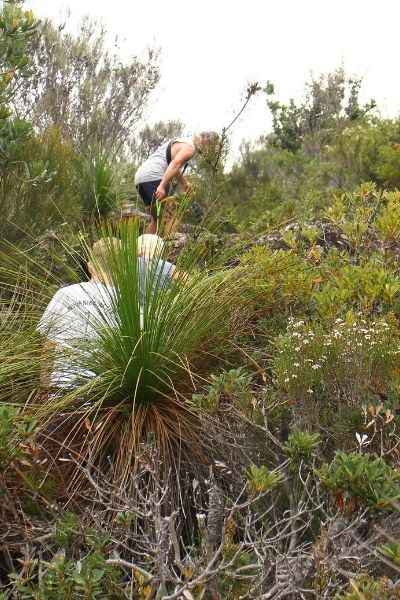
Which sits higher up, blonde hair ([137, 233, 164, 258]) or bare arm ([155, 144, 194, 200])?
bare arm ([155, 144, 194, 200])

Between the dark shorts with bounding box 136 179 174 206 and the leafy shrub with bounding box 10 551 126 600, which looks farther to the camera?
the dark shorts with bounding box 136 179 174 206

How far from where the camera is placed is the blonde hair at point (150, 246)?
4.04 m

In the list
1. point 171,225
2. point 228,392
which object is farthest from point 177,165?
point 228,392

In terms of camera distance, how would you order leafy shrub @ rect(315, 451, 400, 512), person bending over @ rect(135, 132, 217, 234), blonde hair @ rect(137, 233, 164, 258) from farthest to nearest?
person bending over @ rect(135, 132, 217, 234) → blonde hair @ rect(137, 233, 164, 258) → leafy shrub @ rect(315, 451, 400, 512)

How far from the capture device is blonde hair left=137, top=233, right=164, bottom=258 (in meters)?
4.04

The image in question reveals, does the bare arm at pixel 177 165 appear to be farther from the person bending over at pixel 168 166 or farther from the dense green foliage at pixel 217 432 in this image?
the dense green foliage at pixel 217 432

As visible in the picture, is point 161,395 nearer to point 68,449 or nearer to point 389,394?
point 68,449

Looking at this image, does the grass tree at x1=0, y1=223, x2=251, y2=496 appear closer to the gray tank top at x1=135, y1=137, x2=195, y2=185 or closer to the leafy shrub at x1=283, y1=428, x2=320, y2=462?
the leafy shrub at x1=283, y1=428, x2=320, y2=462

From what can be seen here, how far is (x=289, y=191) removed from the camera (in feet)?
46.2

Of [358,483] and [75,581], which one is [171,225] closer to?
[75,581]

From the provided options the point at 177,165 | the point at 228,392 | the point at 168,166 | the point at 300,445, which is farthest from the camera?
the point at 168,166

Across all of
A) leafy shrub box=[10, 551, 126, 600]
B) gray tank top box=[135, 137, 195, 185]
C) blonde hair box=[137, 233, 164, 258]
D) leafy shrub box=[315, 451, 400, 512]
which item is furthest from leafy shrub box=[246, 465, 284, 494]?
gray tank top box=[135, 137, 195, 185]

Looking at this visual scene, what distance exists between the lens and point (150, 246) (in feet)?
13.3

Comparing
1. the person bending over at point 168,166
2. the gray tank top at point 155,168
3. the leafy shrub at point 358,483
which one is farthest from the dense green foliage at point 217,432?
the gray tank top at point 155,168
